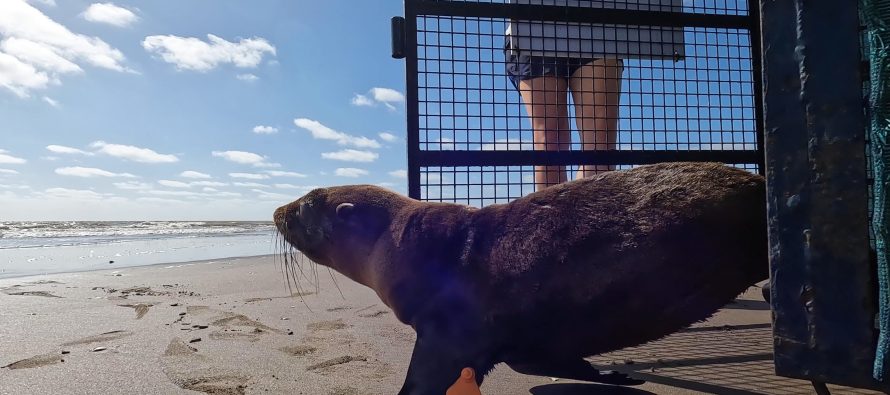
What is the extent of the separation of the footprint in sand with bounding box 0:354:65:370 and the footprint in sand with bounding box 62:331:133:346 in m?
0.33

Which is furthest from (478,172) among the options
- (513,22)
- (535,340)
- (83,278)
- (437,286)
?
(83,278)

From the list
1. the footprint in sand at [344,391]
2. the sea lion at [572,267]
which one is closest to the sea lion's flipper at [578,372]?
the sea lion at [572,267]

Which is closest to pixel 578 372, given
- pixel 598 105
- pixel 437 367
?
pixel 437 367

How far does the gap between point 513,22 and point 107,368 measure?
3381 mm

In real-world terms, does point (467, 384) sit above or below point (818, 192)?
below

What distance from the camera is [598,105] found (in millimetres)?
3926

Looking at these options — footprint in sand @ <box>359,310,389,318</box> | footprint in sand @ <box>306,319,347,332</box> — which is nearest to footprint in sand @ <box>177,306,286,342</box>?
footprint in sand @ <box>306,319,347,332</box>

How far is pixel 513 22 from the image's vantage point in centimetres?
382

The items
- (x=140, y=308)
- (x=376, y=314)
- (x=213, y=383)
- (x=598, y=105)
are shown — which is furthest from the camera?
(x=140, y=308)

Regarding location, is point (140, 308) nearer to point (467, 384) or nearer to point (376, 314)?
point (376, 314)

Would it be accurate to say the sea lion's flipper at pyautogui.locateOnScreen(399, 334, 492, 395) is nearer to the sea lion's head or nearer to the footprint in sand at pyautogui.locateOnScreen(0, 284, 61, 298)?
the sea lion's head

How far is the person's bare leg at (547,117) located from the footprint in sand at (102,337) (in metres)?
3.23

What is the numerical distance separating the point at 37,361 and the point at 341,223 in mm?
2047

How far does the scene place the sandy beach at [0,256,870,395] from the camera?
2711 millimetres
